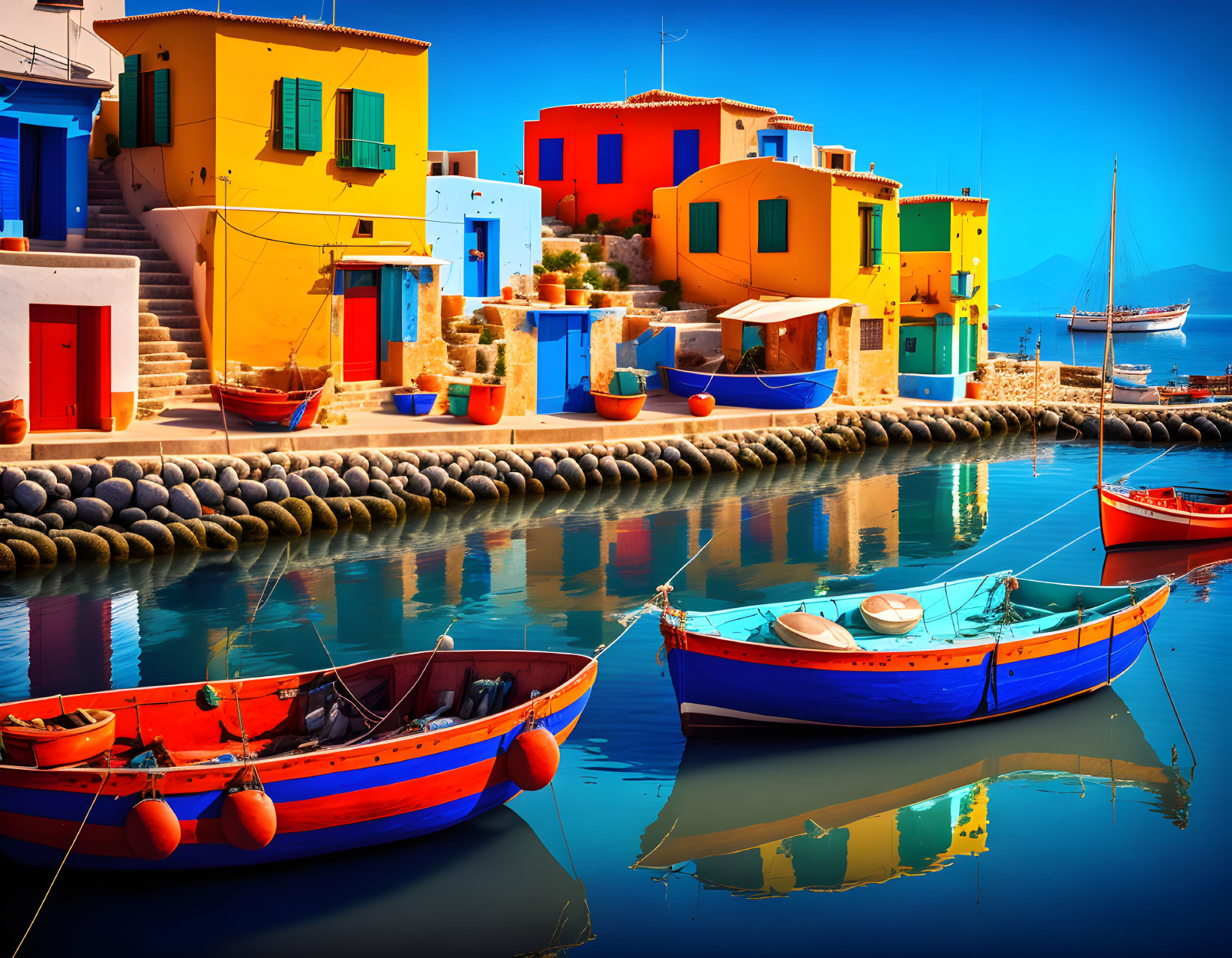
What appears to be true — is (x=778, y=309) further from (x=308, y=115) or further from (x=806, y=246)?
(x=308, y=115)

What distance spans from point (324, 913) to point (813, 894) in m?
3.58

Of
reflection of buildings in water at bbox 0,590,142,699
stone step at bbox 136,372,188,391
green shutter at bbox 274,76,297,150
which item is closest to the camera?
reflection of buildings in water at bbox 0,590,142,699

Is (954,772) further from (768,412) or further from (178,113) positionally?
(178,113)

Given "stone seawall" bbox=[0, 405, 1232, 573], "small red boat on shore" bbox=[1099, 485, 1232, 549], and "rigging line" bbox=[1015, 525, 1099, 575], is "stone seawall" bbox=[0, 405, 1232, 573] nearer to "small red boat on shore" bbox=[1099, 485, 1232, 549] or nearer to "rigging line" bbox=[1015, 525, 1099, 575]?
"rigging line" bbox=[1015, 525, 1099, 575]

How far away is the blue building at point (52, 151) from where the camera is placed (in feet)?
81.8

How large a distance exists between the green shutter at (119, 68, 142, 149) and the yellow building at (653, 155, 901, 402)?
14744 mm

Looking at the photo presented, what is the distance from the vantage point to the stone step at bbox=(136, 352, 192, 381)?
24266mm

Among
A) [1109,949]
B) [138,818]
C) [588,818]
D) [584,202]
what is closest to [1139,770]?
[1109,949]

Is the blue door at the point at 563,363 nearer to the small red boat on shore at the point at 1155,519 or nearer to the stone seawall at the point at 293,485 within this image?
the stone seawall at the point at 293,485

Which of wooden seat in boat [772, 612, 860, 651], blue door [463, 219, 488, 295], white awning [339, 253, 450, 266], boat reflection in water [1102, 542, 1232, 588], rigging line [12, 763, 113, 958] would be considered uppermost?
blue door [463, 219, 488, 295]

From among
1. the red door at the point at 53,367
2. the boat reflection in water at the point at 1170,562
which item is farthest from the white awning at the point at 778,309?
the red door at the point at 53,367

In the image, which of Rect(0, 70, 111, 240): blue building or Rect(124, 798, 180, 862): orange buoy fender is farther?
Rect(0, 70, 111, 240): blue building

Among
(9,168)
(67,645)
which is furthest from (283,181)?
(67,645)

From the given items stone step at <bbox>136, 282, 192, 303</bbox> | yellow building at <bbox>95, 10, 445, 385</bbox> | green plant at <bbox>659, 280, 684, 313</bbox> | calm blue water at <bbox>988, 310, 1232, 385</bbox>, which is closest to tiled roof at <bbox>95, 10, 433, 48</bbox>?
yellow building at <bbox>95, 10, 445, 385</bbox>
